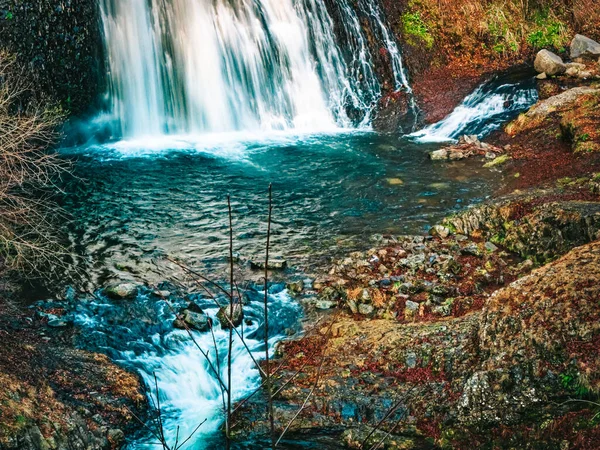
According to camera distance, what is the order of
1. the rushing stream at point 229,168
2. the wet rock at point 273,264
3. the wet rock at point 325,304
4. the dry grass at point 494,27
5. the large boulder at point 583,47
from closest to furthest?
the rushing stream at point 229,168
the wet rock at point 325,304
the wet rock at point 273,264
the large boulder at point 583,47
the dry grass at point 494,27

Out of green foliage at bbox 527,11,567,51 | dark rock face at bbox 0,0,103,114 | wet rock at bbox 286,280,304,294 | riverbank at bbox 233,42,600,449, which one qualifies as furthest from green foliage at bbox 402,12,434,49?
wet rock at bbox 286,280,304,294

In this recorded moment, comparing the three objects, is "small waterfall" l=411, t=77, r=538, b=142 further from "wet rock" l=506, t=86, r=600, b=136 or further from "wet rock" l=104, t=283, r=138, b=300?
"wet rock" l=104, t=283, r=138, b=300

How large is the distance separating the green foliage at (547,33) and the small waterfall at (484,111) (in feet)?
8.53

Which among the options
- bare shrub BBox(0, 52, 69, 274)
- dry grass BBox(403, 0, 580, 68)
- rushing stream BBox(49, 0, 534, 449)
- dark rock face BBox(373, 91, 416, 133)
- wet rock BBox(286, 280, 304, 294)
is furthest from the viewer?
dry grass BBox(403, 0, 580, 68)

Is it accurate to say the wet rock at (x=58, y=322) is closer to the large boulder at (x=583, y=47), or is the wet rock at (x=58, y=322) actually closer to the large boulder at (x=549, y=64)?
the large boulder at (x=549, y=64)

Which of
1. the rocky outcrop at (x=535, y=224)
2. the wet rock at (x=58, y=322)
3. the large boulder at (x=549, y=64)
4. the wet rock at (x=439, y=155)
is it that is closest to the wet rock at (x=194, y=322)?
the wet rock at (x=58, y=322)

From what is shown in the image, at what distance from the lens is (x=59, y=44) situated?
14.7 m

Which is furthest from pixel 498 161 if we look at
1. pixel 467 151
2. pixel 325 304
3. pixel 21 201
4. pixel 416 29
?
pixel 21 201

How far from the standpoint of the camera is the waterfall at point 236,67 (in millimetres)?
16109

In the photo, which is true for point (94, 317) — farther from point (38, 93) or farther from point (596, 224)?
point (38, 93)

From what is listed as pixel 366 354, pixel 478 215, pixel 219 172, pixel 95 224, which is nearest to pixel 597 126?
pixel 478 215

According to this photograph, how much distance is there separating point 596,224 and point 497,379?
4.03 m

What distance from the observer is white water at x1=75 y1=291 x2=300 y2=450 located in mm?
6863

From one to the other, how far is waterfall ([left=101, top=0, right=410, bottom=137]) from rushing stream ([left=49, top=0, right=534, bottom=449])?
0.11 feet
